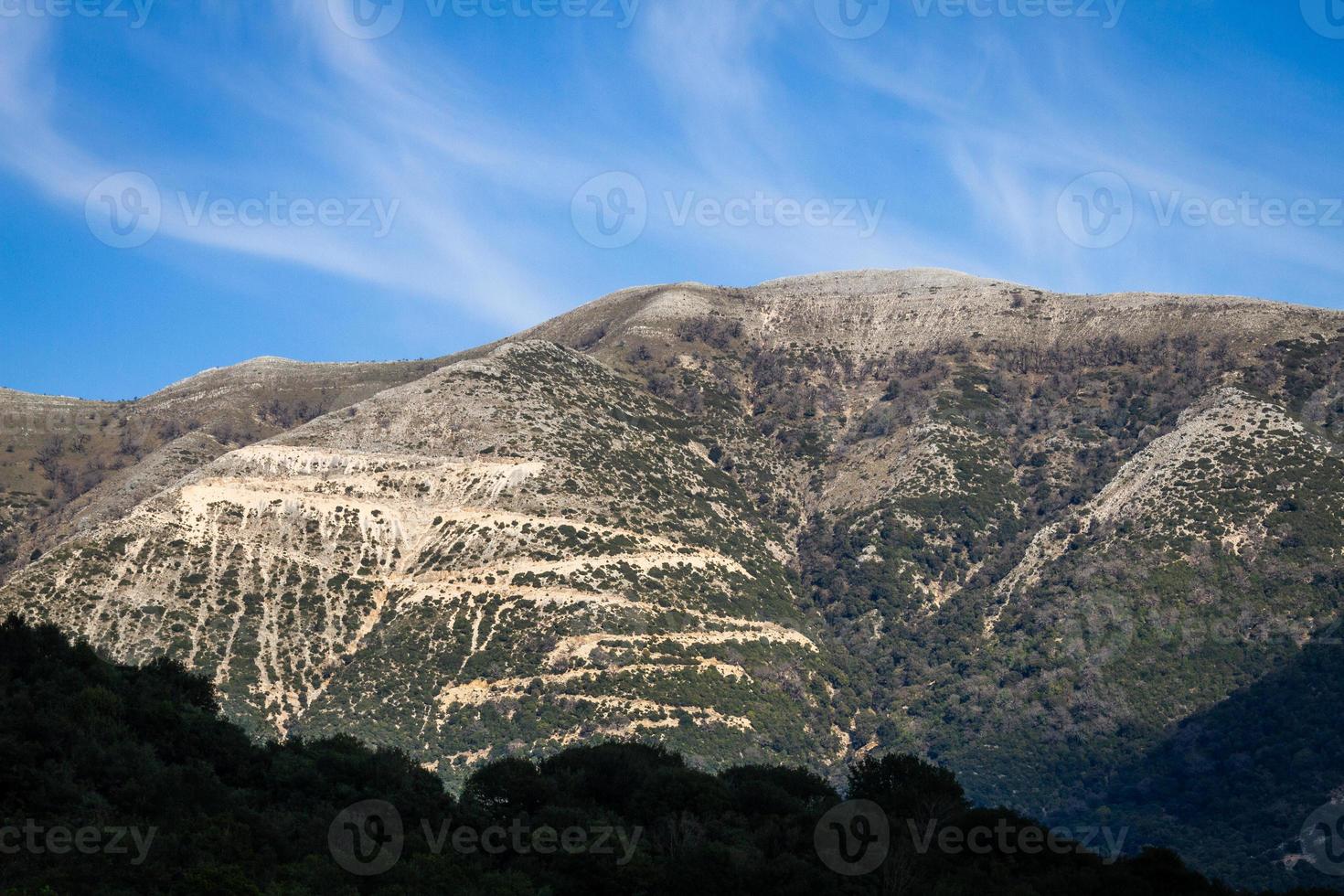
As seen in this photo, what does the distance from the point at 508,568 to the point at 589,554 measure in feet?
19.7

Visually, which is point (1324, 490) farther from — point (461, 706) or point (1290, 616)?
point (461, 706)

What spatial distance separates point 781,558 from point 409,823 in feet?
250

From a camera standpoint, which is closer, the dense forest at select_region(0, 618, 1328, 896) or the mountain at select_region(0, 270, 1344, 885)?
the dense forest at select_region(0, 618, 1328, 896)

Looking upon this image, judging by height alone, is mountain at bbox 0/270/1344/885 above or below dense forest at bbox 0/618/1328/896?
above

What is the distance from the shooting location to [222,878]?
1278 inches

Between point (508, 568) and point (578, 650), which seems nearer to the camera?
point (578, 650)

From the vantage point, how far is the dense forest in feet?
114

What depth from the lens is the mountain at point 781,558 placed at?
85.8 metres

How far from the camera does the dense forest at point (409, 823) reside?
34.9m

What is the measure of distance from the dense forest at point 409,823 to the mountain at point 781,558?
2828 centimetres

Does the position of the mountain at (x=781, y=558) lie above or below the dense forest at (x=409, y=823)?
above

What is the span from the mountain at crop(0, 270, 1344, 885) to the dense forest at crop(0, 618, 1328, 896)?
1113 inches

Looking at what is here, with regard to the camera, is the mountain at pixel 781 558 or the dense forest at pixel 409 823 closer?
the dense forest at pixel 409 823

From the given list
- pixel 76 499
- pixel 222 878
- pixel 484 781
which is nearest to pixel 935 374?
pixel 76 499
